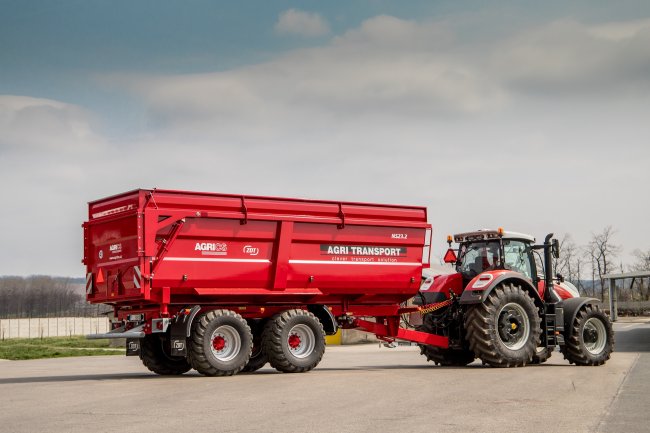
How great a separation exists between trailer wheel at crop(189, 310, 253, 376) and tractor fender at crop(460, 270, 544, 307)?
4315mm

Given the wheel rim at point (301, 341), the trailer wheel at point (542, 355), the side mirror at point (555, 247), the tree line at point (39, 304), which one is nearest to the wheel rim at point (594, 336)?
the trailer wheel at point (542, 355)

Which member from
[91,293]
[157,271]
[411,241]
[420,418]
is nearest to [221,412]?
[420,418]

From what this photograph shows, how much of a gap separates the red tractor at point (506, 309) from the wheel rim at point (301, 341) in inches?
100

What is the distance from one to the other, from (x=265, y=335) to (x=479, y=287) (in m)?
4.14

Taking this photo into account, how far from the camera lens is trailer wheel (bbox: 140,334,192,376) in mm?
17703

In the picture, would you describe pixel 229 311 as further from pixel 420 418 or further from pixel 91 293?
pixel 420 418

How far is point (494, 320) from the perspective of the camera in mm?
17938

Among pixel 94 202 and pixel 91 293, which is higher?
pixel 94 202

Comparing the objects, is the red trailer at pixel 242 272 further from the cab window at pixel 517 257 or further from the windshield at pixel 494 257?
the cab window at pixel 517 257

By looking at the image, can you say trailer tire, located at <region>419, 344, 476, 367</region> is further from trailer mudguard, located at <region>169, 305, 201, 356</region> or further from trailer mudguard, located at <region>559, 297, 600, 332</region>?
trailer mudguard, located at <region>169, 305, 201, 356</region>

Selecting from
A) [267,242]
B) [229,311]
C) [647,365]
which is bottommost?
[647,365]

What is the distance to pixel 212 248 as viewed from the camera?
1653cm

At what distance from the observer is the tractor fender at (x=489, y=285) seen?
58.9 feet

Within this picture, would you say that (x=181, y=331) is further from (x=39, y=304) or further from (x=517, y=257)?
(x=39, y=304)
